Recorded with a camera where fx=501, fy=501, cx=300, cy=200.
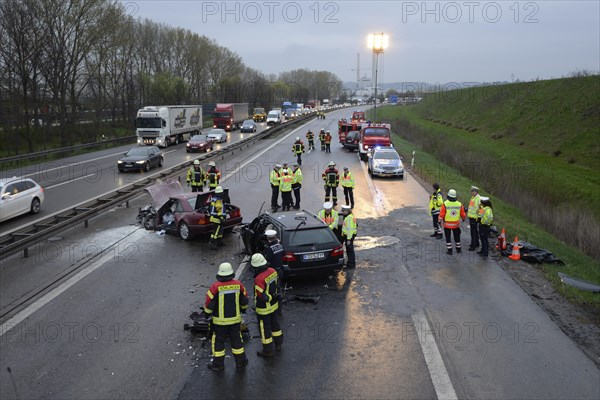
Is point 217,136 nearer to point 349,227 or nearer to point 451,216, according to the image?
point 451,216

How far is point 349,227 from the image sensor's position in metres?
11.4

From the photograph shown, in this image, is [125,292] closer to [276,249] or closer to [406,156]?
[276,249]

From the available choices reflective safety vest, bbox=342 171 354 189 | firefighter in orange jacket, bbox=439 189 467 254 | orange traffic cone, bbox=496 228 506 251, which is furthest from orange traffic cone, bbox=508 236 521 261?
reflective safety vest, bbox=342 171 354 189

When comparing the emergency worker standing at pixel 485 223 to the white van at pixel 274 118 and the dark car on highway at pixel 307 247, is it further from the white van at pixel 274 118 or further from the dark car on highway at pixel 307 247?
the white van at pixel 274 118

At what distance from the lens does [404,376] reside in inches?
271

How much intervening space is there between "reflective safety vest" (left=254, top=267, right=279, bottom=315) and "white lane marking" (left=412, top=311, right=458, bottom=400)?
2.40m

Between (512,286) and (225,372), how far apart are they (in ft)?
21.2

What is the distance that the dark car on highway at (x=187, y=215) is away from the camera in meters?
13.8

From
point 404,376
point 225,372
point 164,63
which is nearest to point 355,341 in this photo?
point 404,376

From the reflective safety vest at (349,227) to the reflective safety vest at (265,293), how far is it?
4.11 m

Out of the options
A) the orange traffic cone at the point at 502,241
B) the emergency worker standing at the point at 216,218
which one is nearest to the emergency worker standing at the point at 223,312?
the emergency worker standing at the point at 216,218

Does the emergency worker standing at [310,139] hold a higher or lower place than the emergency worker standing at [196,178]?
higher

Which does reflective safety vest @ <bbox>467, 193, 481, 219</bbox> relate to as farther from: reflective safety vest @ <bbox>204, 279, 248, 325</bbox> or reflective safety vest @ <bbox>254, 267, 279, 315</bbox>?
reflective safety vest @ <bbox>204, 279, 248, 325</bbox>

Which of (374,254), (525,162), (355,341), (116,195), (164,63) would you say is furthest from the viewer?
(164,63)
